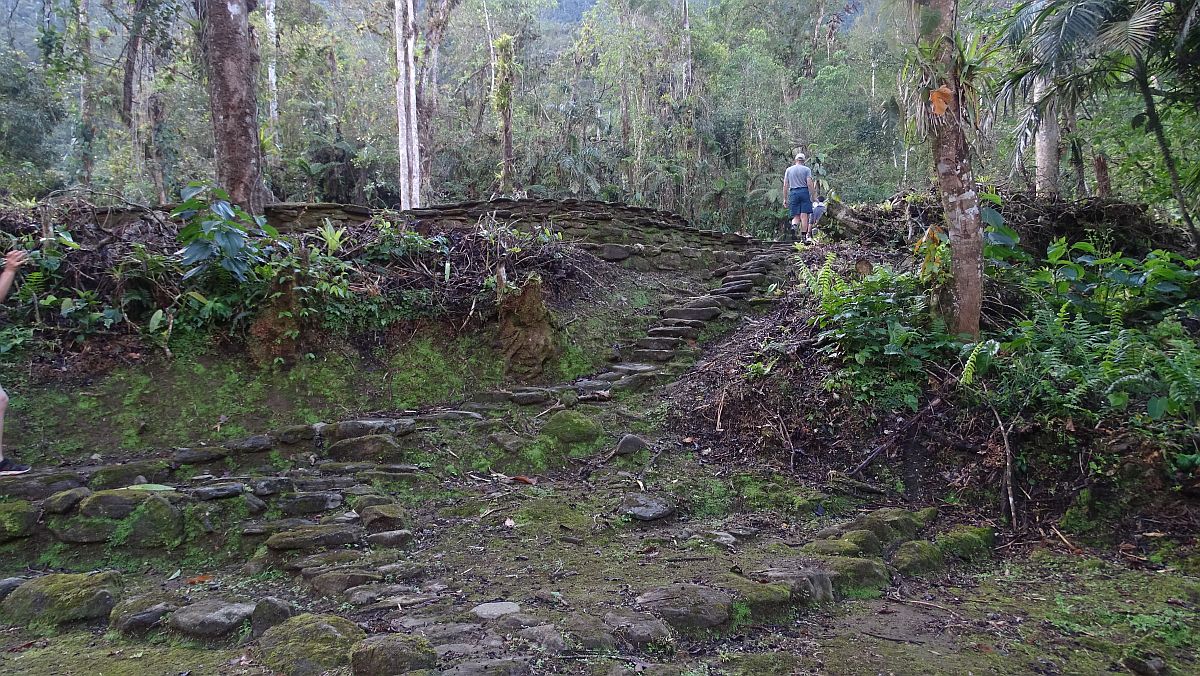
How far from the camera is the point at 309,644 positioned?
2.33 meters

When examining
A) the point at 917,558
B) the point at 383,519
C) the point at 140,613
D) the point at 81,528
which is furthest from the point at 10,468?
the point at 917,558

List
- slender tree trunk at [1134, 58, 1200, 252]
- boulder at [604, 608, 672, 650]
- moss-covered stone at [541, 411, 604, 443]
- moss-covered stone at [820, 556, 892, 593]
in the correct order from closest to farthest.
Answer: boulder at [604, 608, 672, 650]
moss-covered stone at [820, 556, 892, 593]
moss-covered stone at [541, 411, 604, 443]
slender tree trunk at [1134, 58, 1200, 252]

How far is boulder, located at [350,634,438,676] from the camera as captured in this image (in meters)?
2.12

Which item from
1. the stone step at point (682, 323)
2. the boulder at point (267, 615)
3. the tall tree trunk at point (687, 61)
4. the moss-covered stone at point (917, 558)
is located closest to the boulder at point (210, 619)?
the boulder at point (267, 615)

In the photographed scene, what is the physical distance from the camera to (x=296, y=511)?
12.8 feet

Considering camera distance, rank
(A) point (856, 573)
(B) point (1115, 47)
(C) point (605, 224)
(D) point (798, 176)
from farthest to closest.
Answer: (D) point (798, 176), (C) point (605, 224), (B) point (1115, 47), (A) point (856, 573)

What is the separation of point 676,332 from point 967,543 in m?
3.89

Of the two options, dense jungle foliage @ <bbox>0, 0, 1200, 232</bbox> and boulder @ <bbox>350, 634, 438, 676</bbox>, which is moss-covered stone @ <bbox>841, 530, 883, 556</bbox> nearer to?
boulder @ <bbox>350, 634, 438, 676</bbox>

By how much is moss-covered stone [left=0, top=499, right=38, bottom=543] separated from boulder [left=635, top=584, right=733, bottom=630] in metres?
3.37

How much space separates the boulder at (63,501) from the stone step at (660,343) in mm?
4904

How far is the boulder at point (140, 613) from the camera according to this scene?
2627mm

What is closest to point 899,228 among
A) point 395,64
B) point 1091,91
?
point 1091,91

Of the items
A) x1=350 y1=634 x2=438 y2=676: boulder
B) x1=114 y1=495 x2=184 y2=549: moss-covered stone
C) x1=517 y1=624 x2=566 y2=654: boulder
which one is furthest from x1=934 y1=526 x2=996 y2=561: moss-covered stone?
x1=114 y1=495 x2=184 y2=549: moss-covered stone

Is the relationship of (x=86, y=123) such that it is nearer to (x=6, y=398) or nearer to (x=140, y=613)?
(x=6, y=398)
